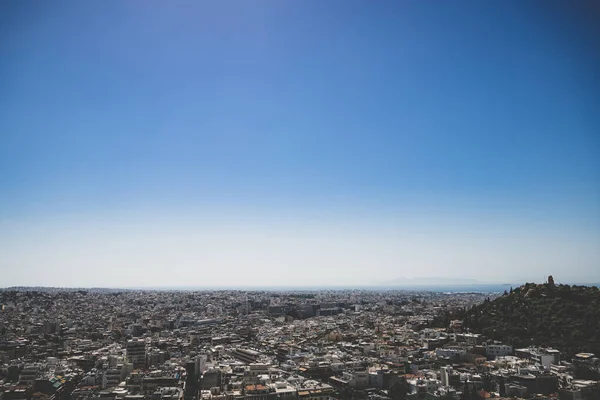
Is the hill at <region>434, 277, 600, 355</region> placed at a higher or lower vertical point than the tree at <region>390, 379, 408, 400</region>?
higher

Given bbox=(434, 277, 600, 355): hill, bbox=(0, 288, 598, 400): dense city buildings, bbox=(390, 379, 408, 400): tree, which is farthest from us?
bbox=(434, 277, 600, 355): hill

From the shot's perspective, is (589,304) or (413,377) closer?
(413,377)

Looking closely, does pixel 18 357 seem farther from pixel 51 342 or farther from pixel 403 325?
pixel 403 325

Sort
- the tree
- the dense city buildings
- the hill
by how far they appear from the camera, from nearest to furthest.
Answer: the tree, the dense city buildings, the hill

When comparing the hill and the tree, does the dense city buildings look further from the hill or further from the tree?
the hill

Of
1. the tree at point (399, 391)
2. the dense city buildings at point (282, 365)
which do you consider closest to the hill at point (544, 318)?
the dense city buildings at point (282, 365)

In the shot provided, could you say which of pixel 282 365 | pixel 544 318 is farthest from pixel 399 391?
pixel 544 318

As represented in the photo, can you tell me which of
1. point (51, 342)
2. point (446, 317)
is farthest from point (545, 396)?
point (51, 342)

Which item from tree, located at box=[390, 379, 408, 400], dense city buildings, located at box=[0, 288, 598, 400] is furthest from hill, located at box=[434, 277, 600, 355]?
tree, located at box=[390, 379, 408, 400]

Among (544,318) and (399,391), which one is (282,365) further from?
(544,318)
